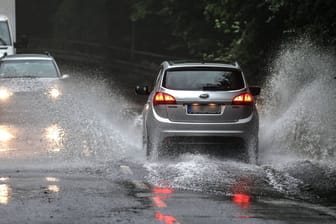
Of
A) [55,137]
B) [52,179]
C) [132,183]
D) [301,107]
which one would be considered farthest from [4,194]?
[301,107]

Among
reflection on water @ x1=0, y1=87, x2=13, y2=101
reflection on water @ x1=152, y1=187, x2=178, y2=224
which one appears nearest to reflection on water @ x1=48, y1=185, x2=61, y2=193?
reflection on water @ x1=152, y1=187, x2=178, y2=224

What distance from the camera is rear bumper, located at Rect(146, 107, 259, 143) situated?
43.8 ft

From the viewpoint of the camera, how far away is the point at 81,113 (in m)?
21.7

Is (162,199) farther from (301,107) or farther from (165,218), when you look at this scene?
(301,107)

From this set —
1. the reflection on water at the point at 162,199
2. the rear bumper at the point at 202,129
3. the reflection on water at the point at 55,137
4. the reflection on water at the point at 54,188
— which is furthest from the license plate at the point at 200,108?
the reflection on water at the point at 54,188

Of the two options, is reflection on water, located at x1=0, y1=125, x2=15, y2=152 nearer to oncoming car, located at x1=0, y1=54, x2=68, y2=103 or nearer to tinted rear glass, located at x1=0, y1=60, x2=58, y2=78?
oncoming car, located at x1=0, y1=54, x2=68, y2=103

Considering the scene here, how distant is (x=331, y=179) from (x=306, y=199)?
6.11 feet

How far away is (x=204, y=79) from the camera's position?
537 inches

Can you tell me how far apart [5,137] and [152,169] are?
501 cm

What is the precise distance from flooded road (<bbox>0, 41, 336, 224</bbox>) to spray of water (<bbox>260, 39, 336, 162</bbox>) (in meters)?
0.03

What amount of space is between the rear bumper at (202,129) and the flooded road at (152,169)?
1.35 feet

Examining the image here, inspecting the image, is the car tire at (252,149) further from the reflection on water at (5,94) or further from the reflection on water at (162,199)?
the reflection on water at (5,94)

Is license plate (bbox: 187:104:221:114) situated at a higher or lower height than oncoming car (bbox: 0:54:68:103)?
higher

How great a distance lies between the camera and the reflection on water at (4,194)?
9.82 metres
